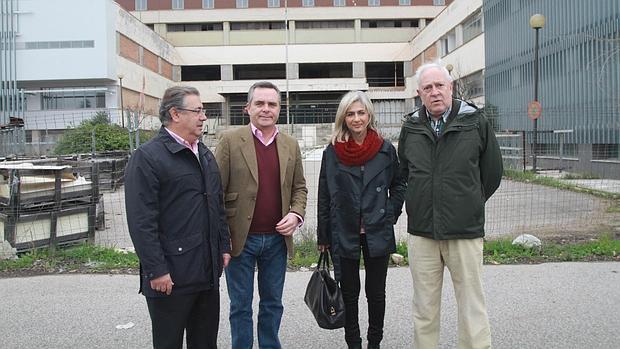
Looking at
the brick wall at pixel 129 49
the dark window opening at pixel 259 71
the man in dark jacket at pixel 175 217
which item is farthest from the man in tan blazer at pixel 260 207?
the dark window opening at pixel 259 71

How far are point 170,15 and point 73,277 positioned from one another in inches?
2248

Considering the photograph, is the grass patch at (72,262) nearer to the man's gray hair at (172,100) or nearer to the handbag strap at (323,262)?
the handbag strap at (323,262)

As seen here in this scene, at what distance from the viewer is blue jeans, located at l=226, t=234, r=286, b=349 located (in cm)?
390

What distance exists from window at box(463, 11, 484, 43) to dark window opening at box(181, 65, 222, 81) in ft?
95.7

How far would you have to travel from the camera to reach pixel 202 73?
60344 mm

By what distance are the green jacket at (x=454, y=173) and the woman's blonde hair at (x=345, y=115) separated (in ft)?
1.38

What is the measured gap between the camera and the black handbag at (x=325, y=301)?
3918mm

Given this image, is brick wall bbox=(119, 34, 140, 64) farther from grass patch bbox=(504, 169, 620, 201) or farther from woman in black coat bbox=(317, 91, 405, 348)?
woman in black coat bbox=(317, 91, 405, 348)

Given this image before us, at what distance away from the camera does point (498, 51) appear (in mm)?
31469

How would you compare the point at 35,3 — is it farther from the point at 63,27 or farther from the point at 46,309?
the point at 46,309

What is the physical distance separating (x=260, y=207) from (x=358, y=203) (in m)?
0.72

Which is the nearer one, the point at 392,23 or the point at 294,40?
the point at 294,40

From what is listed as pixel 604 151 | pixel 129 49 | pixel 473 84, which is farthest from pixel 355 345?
pixel 129 49

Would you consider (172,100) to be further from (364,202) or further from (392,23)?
(392,23)
